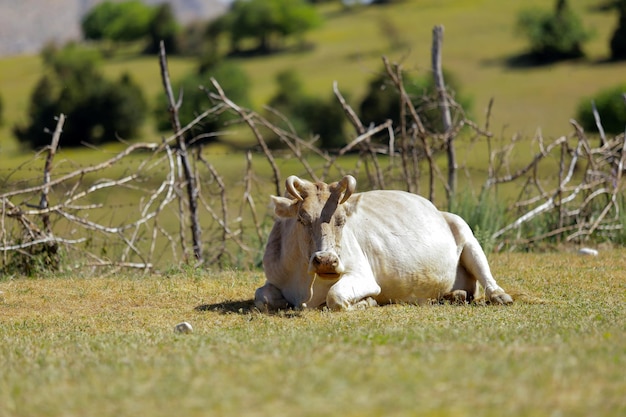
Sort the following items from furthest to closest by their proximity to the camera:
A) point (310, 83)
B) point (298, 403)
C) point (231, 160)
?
point (310, 83), point (231, 160), point (298, 403)

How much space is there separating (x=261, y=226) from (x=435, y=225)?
181 inches

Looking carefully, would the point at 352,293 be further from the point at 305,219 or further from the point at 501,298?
the point at 501,298

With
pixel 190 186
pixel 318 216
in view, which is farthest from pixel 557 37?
pixel 318 216

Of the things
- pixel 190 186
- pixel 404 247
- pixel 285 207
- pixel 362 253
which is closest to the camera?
pixel 285 207

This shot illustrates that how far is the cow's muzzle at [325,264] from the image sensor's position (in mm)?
9305

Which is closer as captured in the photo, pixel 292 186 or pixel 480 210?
pixel 292 186

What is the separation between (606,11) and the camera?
341 feet

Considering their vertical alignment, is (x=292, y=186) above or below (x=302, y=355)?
above

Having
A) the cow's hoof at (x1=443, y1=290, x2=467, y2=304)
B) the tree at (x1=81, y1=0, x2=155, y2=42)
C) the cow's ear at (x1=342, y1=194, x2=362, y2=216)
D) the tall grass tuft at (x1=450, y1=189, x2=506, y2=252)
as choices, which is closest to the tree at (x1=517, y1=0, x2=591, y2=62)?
the tree at (x1=81, y1=0, x2=155, y2=42)

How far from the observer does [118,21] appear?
13988 cm

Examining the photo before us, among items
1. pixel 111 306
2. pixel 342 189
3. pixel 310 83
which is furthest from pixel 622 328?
pixel 310 83

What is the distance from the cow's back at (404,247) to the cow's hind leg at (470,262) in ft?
0.35

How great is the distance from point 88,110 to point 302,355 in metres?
66.4

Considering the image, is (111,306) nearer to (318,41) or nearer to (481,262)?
(481,262)
